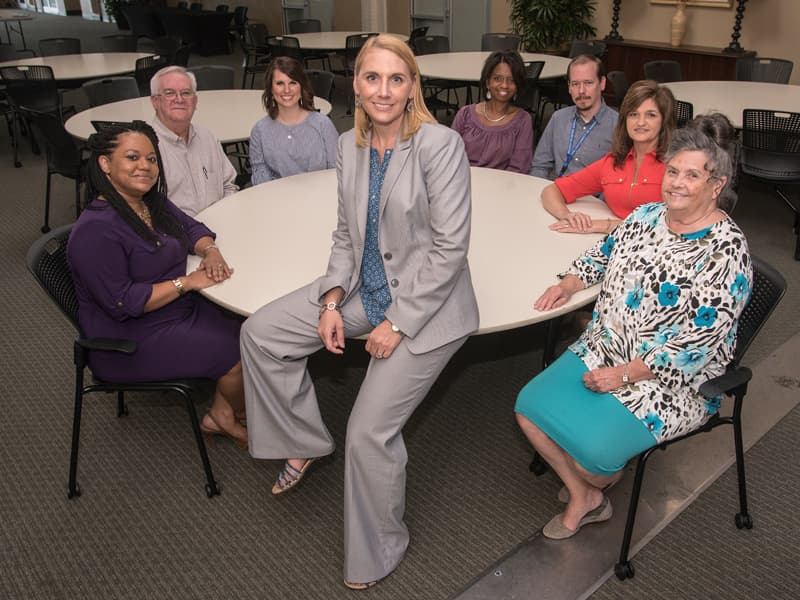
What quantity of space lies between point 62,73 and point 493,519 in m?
5.49

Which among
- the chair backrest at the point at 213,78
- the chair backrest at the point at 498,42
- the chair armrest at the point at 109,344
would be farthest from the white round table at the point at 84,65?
the chair armrest at the point at 109,344

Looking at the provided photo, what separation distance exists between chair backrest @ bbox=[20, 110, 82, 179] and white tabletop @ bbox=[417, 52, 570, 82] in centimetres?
280

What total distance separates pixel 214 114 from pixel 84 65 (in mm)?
2802

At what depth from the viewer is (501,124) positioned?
3.54 metres

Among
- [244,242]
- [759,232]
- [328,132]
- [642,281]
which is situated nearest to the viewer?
[642,281]

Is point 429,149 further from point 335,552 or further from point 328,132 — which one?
→ point 328,132

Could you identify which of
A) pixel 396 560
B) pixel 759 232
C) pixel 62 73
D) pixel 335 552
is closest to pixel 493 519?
pixel 396 560

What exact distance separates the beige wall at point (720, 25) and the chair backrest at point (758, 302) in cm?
641

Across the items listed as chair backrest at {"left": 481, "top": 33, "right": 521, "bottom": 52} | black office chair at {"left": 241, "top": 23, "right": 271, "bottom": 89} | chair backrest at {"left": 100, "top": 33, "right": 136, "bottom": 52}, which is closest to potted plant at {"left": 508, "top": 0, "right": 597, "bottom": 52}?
chair backrest at {"left": 481, "top": 33, "right": 521, "bottom": 52}

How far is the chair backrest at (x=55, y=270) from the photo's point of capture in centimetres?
207

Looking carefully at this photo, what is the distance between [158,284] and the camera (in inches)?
86.4

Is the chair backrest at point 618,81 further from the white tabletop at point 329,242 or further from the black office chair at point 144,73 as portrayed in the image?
the black office chair at point 144,73

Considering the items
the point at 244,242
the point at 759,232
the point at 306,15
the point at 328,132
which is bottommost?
the point at 759,232

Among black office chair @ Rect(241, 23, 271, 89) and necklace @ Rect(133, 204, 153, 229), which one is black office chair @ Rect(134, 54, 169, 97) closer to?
black office chair @ Rect(241, 23, 271, 89)
